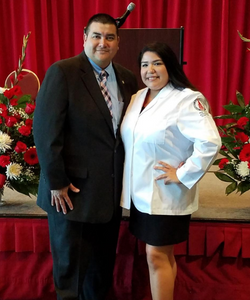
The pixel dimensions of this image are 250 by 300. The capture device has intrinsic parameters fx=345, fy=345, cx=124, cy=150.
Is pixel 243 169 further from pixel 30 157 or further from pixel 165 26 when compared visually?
pixel 165 26

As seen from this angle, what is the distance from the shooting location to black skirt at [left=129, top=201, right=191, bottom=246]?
52.2 inches

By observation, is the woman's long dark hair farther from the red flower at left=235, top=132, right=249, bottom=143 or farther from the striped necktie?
the red flower at left=235, top=132, right=249, bottom=143

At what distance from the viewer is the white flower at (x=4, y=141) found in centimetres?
162

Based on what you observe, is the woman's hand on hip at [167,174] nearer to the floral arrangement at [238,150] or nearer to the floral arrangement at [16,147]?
the floral arrangement at [238,150]

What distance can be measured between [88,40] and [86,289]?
114 centimetres

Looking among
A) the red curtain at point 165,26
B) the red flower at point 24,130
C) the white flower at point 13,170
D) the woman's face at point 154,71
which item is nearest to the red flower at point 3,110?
the red flower at point 24,130

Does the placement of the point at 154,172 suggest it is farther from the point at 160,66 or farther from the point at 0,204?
the point at 0,204

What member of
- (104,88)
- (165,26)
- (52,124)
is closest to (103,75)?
(104,88)

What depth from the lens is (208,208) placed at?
6.05 ft

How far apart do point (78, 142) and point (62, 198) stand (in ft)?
0.73

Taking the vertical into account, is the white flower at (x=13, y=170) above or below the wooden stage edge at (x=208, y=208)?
above

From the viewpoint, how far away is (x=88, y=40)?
1328 millimetres

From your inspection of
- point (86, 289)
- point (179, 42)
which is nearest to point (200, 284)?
point (86, 289)

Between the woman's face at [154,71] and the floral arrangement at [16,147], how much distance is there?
0.63m
